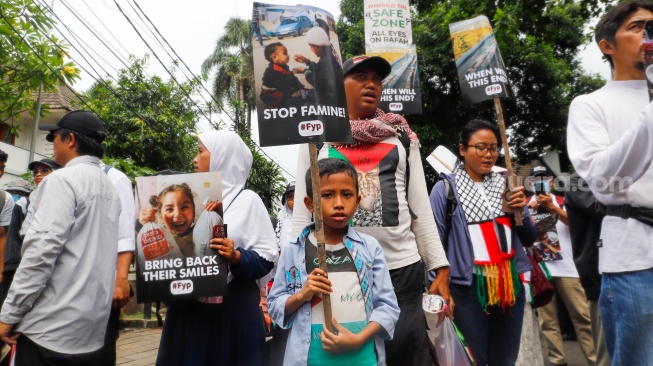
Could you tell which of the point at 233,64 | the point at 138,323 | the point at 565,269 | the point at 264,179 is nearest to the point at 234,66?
the point at 233,64

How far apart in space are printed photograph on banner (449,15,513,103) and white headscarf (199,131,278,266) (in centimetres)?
221

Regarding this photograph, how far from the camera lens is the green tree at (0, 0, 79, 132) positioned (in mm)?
6043

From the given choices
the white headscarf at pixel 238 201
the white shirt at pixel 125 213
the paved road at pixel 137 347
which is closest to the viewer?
the white headscarf at pixel 238 201

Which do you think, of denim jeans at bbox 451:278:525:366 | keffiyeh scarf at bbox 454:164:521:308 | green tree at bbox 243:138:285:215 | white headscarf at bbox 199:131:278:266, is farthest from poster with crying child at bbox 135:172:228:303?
green tree at bbox 243:138:285:215

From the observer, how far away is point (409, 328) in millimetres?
2771

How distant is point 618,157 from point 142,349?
21.1ft

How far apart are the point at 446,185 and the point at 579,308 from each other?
293 centimetres

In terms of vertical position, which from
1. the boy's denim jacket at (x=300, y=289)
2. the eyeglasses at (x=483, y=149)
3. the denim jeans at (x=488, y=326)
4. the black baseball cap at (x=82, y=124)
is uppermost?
the black baseball cap at (x=82, y=124)

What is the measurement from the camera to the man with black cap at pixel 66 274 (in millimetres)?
Result: 2715

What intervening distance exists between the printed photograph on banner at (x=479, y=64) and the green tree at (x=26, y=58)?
446 cm

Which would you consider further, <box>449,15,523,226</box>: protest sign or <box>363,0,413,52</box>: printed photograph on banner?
<box>363,0,413,52</box>: printed photograph on banner

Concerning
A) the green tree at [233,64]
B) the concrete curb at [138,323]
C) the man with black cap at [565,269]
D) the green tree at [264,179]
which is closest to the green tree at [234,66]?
the green tree at [233,64]

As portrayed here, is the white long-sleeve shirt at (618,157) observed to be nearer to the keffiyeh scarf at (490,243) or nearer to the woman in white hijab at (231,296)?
the keffiyeh scarf at (490,243)

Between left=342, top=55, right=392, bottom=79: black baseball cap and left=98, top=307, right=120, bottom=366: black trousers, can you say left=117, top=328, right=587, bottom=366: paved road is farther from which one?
left=342, top=55, right=392, bottom=79: black baseball cap
